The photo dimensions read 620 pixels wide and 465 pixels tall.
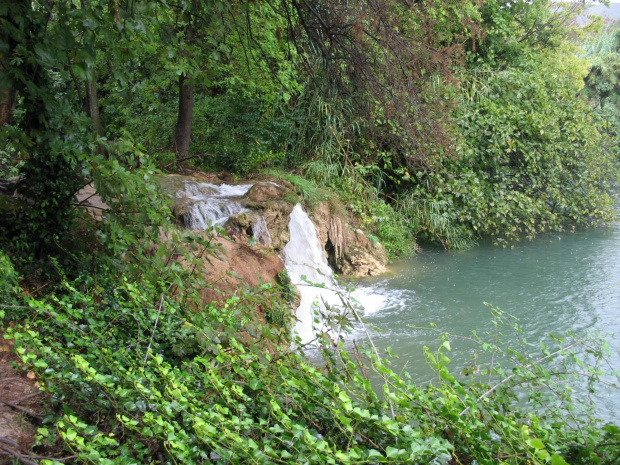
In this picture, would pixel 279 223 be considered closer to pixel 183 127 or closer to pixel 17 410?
pixel 183 127

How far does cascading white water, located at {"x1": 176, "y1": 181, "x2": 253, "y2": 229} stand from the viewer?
8.04 meters

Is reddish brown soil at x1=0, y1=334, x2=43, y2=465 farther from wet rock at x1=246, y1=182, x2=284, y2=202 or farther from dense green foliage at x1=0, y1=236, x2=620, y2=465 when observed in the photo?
wet rock at x1=246, y1=182, x2=284, y2=202

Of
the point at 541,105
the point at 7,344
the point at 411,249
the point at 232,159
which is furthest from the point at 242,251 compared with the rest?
the point at 541,105

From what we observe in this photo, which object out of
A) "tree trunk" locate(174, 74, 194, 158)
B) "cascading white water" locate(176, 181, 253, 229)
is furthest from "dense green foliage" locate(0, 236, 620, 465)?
"tree trunk" locate(174, 74, 194, 158)

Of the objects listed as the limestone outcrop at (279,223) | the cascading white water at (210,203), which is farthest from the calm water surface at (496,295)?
the cascading white water at (210,203)

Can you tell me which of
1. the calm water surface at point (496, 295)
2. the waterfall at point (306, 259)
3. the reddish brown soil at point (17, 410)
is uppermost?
the reddish brown soil at point (17, 410)

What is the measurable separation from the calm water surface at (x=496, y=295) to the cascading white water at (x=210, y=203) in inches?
100

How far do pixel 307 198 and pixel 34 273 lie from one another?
6292 mm

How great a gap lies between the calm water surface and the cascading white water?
→ 2550 millimetres

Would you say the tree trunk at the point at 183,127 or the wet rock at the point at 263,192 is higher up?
the tree trunk at the point at 183,127

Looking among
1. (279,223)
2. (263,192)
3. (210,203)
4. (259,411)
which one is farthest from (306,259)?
(259,411)

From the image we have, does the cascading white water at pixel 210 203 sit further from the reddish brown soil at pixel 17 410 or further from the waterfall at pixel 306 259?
the reddish brown soil at pixel 17 410

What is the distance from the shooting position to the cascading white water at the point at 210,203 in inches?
316

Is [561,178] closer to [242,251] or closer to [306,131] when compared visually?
[306,131]
